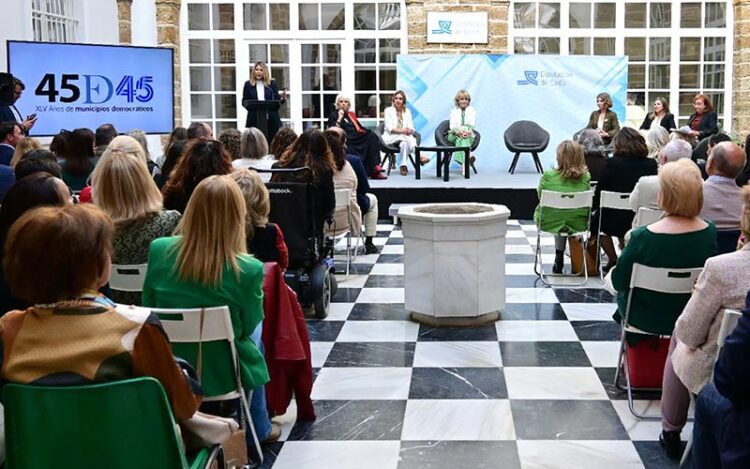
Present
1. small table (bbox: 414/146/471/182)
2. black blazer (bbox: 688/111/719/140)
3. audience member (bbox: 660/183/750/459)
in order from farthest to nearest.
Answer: small table (bbox: 414/146/471/182)
black blazer (bbox: 688/111/719/140)
audience member (bbox: 660/183/750/459)

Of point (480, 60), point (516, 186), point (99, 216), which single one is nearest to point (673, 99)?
point (480, 60)

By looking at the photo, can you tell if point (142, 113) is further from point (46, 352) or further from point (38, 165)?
point (46, 352)

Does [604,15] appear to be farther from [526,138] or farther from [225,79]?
[225,79]

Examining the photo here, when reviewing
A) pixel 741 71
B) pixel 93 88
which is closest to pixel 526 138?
pixel 741 71

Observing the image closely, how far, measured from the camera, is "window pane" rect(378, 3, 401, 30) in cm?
1408

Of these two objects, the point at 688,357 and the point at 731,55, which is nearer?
the point at 688,357

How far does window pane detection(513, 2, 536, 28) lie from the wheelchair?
30.6ft

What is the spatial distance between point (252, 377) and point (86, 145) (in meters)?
3.32

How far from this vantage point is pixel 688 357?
3121mm

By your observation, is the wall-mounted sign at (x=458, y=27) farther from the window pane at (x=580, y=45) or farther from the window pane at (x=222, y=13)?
the window pane at (x=222, y=13)

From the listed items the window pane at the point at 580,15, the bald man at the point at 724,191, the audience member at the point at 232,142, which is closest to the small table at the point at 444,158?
the window pane at the point at 580,15

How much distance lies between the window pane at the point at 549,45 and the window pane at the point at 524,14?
13.3 inches

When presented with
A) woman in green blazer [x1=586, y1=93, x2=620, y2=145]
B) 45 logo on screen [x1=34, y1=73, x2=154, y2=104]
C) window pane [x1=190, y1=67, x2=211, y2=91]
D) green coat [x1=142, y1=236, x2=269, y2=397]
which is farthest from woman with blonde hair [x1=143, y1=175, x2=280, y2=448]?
window pane [x1=190, y1=67, x2=211, y2=91]

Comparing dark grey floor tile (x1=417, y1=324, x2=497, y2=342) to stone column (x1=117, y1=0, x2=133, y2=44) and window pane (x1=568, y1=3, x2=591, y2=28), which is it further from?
window pane (x1=568, y1=3, x2=591, y2=28)
